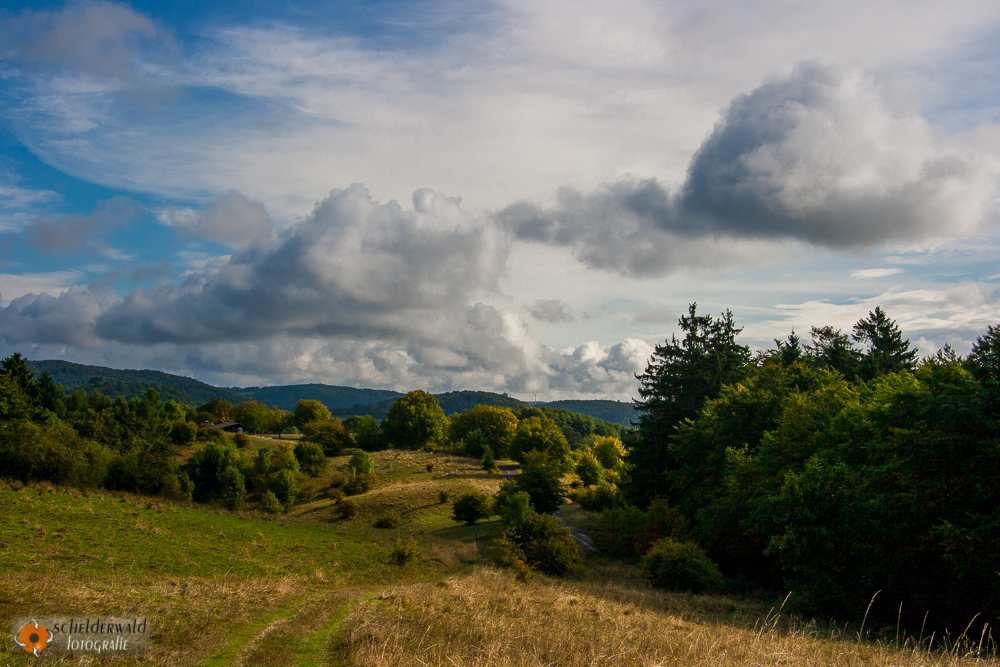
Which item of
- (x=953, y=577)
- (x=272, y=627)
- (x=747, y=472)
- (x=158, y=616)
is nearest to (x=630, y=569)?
(x=747, y=472)

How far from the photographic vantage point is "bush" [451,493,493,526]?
50031 mm

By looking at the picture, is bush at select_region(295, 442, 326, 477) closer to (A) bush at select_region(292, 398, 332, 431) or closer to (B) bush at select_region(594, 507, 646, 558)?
(A) bush at select_region(292, 398, 332, 431)

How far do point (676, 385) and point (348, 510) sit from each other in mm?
34666

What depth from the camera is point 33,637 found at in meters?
10.3

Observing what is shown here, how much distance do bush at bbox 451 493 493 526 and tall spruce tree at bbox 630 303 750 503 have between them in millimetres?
13796

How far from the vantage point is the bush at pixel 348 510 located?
53559 millimetres

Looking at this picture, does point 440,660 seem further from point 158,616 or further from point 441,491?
point 441,491

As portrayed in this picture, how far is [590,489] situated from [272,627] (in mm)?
59238

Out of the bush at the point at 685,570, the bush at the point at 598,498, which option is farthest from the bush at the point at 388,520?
the bush at the point at 685,570

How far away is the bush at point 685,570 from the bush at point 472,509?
2351 centimetres

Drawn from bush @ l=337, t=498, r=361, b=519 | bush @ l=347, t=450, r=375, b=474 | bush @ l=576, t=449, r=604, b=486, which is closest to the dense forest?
bush @ l=337, t=498, r=361, b=519

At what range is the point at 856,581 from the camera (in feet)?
70.1

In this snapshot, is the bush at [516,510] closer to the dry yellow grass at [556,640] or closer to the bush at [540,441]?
the dry yellow grass at [556,640]

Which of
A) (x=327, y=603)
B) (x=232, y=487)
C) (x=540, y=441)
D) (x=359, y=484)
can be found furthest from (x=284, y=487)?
(x=327, y=603)
